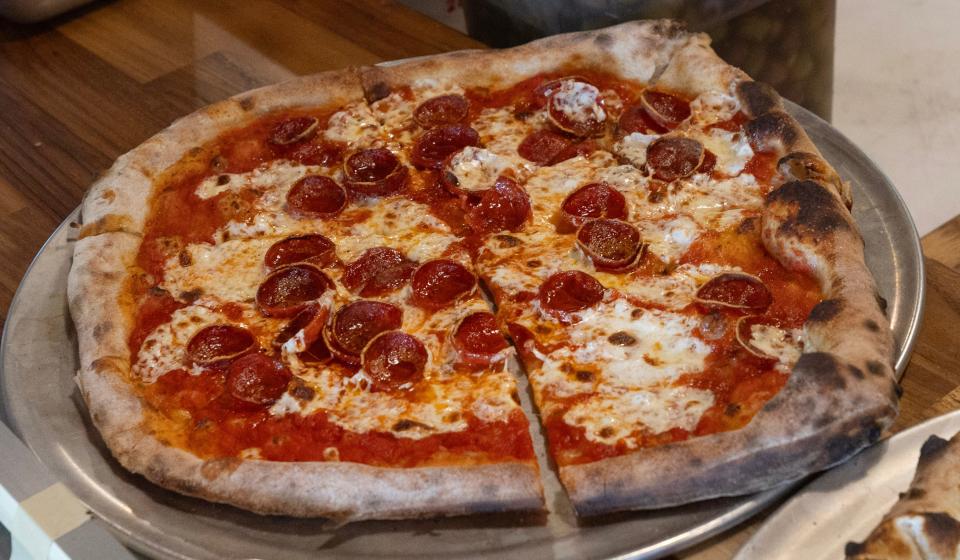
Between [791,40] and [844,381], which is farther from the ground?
[844,381]

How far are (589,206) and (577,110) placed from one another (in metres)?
0.42

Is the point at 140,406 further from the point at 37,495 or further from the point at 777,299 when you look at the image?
the point at 777,299

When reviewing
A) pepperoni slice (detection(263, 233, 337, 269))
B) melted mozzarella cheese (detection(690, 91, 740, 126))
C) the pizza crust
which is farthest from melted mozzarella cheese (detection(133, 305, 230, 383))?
melted mozzarella cheese (detection(690, 91, 740, 126))

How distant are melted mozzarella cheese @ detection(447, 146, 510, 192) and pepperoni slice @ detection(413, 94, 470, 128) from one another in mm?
215

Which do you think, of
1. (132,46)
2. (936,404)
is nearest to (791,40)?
(936,404)

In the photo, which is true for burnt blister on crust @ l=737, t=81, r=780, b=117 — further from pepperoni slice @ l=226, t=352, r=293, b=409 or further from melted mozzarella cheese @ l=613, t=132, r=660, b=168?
pepperoni slice @ l=226, t=352, r=293, b=409

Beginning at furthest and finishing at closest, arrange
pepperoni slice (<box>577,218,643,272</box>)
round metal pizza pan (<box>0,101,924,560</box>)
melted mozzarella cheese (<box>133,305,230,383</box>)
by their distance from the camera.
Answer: pepperoni slice (<box>577,218,643,272</box>)
melted mozzarella cheese (<box>133,305,230,383</box>)
round metal pizza pan (<box>0,101,924,560</box>)

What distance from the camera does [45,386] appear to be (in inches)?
87.9

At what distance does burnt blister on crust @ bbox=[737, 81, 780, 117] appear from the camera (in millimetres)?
2669

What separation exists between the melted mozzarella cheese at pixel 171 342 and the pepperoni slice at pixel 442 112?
92cm

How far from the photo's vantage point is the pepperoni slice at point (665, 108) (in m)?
2.78

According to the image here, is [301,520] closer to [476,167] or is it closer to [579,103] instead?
[476,167]

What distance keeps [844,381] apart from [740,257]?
22.0 inches

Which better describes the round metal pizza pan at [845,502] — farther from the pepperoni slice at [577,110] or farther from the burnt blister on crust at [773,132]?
the pepperoni slice at [577,110]
